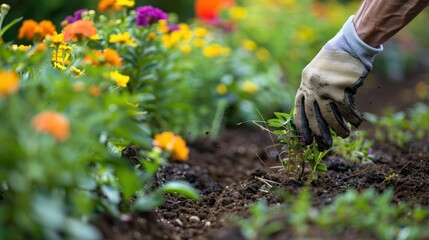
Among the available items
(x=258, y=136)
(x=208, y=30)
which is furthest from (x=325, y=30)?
(x=258, y=136)

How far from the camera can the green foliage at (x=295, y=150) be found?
8.14ft

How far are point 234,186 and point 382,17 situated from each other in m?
1.01

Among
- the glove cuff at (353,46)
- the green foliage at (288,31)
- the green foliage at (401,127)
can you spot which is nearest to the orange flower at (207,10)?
the green foliage at (288,31)

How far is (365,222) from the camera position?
1693 mm

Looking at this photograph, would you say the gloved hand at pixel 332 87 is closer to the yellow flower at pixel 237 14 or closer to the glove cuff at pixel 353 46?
the glove cuff at pixel 353 46

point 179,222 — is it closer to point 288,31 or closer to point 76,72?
point 76,72

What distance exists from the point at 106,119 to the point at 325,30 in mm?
4933

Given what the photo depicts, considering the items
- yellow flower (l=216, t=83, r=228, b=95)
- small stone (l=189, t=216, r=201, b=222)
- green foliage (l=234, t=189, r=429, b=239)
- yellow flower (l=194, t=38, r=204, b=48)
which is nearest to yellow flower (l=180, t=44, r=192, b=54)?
yellow flower (l=194, t=38, r=204, b=48)

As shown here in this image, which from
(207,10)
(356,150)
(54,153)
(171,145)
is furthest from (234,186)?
(207,10)

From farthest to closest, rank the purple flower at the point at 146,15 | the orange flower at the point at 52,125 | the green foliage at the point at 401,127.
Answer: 1. the green foliage at the point at 401,127
2. the purple flower at the point at 146,15
3. the orange flower at the point at 52,125

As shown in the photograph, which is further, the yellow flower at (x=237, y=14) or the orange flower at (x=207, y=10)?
the yellow flower at (x=237, y=14)

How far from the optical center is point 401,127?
3.84 m

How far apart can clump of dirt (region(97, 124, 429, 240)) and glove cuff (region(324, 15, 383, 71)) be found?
0.48m

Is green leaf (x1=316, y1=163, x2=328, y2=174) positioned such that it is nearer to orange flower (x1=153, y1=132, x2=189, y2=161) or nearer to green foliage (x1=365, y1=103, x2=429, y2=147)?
orange flower (x1=153, y1=132, x2=189, y2=161)
